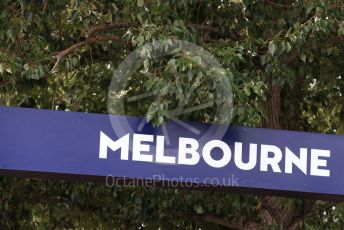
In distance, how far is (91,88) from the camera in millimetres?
10039

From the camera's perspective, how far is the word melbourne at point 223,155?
646 centimetres

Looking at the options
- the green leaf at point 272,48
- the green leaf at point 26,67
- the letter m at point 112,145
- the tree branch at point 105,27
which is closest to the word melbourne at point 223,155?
the letter m at point 112,145

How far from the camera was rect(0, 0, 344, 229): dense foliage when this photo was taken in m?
7.93

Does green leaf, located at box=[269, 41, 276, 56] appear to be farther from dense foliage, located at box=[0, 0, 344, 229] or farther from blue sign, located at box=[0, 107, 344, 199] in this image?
blue sign, located at box=[0, 107, 344, 199]

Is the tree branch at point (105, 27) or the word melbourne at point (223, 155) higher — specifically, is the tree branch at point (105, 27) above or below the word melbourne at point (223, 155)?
above

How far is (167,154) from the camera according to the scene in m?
6.50

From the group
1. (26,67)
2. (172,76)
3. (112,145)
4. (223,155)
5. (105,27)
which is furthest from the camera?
(105,27)

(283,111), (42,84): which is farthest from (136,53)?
(283,111)

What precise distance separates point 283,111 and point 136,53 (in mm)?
2585

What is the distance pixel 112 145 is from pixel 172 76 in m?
1.17

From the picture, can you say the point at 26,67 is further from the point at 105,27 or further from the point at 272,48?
the point at 272,48

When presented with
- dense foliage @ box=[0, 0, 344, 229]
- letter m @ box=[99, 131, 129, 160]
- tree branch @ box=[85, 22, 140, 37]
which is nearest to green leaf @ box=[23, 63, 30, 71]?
dense foliage @ box=[0, 0, 344, 229]

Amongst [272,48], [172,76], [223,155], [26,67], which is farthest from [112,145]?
[272,48]

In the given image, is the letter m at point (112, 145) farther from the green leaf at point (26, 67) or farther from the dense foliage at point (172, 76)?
the green leaf at point (26, 67)
